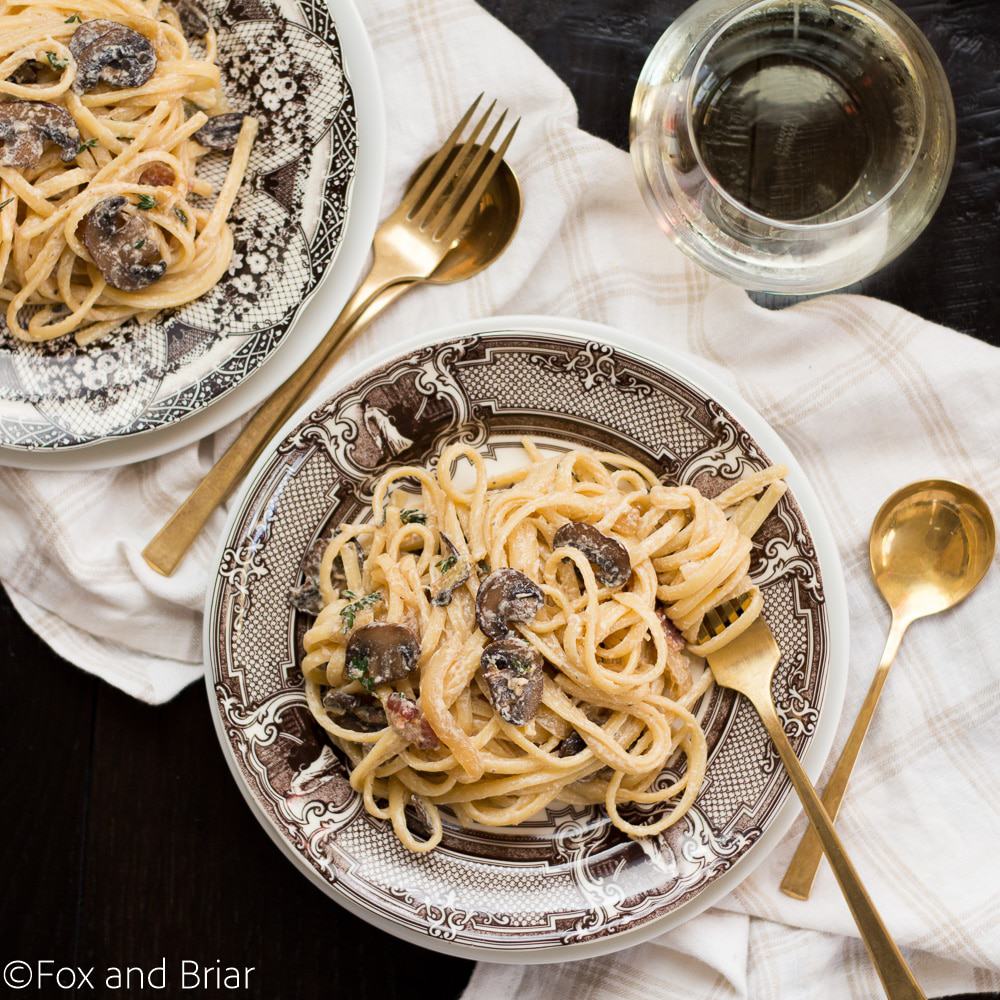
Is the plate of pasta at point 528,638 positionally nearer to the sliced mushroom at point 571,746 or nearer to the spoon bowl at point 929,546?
the sliced mushroom at point 571,746

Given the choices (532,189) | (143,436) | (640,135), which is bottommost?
(143,436)

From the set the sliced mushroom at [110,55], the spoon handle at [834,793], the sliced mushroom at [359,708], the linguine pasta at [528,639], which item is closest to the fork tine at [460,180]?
the linguine pasta at [528,639]

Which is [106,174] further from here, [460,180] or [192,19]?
[460,180]

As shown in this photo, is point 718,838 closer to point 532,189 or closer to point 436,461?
point 436,461

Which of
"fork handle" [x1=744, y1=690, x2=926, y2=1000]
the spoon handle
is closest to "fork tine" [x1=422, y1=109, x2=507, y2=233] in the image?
"fork handle" [x1=744, y1=690, x2=926, y2=1000]

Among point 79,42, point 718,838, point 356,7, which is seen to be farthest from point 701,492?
point 79,42

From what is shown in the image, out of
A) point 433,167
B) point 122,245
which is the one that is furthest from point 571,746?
point 122,245
